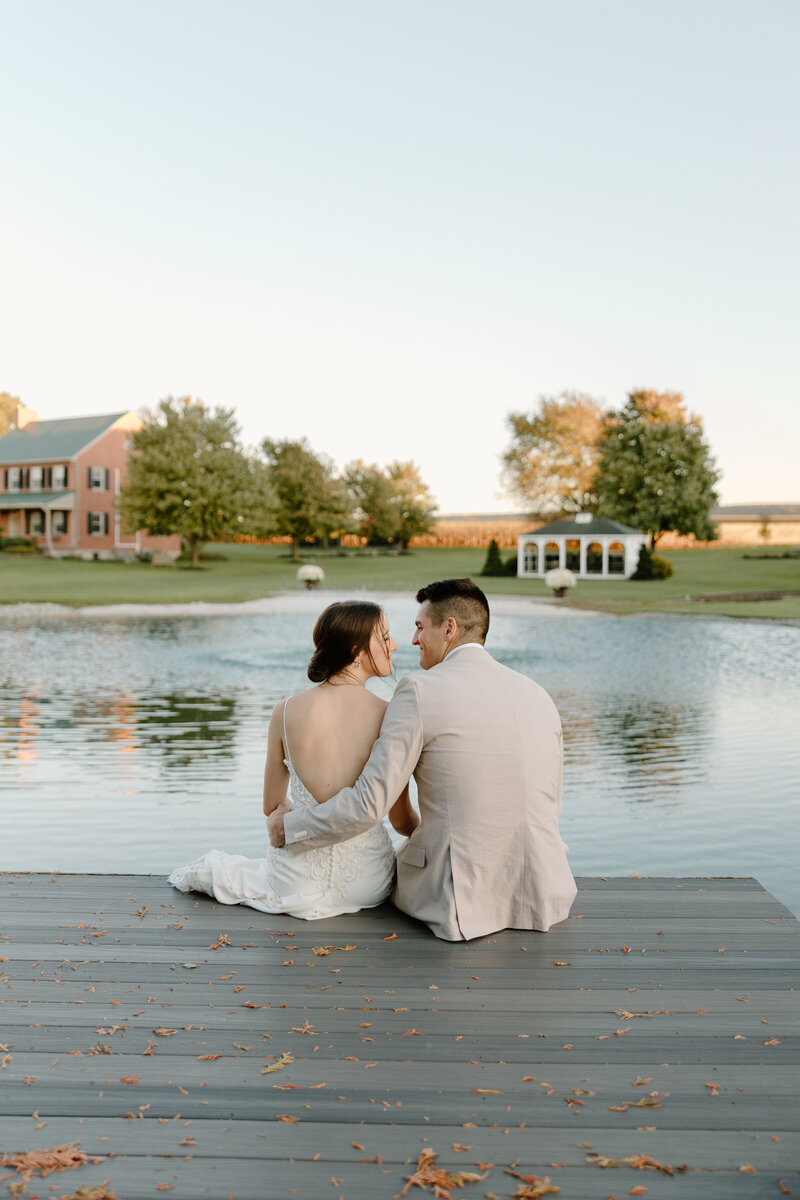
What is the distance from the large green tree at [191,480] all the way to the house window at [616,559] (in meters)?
18.3

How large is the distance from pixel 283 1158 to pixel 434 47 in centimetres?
3348

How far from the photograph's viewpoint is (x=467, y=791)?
3.35 metres

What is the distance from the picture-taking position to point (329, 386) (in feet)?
295

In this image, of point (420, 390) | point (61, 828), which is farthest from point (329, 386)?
point (61, 828)

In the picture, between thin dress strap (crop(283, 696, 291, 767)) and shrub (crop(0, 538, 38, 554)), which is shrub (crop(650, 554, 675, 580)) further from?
thin dress strap (crop(283, 696, 291, 767))

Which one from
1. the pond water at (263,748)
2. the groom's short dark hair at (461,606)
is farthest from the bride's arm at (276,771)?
the pond water at (263,748)

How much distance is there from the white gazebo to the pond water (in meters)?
26.1

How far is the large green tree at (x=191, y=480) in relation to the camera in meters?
49.8

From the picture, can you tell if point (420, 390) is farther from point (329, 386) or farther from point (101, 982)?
point (101, 982)

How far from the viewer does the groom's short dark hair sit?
11.6 feet

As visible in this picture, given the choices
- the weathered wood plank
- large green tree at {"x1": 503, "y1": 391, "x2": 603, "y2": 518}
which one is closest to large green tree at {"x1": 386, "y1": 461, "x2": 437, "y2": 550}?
large green tree at {"x1": 503, "y1": 391, "x2": 603, "y2": 518}

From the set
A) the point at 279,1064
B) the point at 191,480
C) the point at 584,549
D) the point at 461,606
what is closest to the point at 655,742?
the point at 461,606

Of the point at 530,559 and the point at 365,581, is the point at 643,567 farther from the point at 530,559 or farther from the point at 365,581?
the point at 365,581

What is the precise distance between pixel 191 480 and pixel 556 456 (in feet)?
98.4
